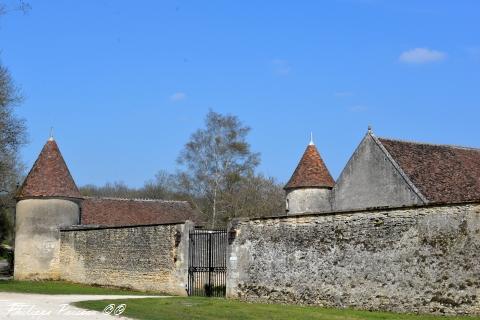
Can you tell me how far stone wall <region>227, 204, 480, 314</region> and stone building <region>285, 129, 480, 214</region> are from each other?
550 centimetres

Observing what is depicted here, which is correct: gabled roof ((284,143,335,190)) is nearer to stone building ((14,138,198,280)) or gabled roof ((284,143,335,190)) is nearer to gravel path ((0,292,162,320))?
stone building ((14,138,198,280))

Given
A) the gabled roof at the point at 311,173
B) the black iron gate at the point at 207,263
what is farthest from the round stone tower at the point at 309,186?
the black iron gate at the point at 207,263

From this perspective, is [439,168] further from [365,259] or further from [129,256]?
[129,256]

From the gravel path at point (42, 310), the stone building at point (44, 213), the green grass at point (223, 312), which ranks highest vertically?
the stone building at point (44, 213)

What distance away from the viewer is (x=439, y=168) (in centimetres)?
2814

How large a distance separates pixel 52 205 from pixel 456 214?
22946 mm

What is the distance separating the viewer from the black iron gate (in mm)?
23875

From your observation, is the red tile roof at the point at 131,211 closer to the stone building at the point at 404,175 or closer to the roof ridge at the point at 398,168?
the stone building at the point at 404,175

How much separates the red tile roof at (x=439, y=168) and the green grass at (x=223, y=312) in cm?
932

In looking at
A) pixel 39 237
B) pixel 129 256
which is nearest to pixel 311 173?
pixel 129 256

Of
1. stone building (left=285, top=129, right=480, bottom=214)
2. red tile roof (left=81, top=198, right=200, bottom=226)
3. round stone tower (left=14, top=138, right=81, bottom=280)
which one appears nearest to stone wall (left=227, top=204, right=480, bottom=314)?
stone building (left=285, top=129, right=480, bottom=214)

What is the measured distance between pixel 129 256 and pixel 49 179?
8.78 meters

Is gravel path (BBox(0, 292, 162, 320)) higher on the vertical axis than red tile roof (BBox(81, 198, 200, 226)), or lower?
lower

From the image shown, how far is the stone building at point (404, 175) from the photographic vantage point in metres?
26.5
